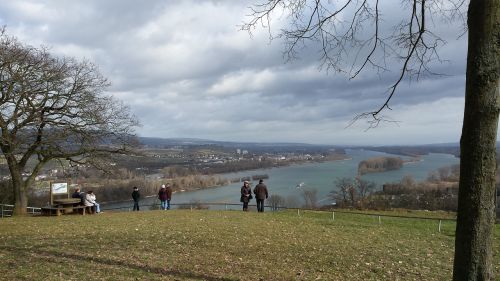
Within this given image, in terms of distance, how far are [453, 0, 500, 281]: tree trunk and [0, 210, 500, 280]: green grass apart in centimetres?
352

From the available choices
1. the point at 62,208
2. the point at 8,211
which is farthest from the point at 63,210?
the point at 8,211

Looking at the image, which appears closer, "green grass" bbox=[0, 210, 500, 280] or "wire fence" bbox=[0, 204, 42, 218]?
"green grass" bbox=[0, 210, 500, 280]

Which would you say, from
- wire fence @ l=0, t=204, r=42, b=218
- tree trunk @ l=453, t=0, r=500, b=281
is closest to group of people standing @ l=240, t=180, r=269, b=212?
wire fence @ l=0, t=204, r=42, b=218

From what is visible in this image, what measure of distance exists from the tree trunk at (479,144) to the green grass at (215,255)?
3.52m

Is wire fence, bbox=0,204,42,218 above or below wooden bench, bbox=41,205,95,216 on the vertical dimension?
below

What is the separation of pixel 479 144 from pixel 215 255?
246 inches

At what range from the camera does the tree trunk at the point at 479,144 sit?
430 cm

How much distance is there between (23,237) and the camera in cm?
1107

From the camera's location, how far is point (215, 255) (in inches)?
363

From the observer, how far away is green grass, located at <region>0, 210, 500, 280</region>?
7473 mm

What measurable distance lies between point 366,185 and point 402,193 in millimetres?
5430

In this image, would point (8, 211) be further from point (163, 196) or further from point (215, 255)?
point (215, 255)

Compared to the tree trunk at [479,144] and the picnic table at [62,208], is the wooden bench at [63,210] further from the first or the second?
the tree trunk at [479,144]

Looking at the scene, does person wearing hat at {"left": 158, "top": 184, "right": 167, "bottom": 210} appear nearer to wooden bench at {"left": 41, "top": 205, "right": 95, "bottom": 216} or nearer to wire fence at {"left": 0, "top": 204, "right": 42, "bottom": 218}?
wooden bench at {"left": 41, "top": 205, "right": 95, "bottom": 216}
